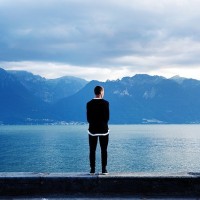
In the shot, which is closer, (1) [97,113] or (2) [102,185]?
(2) [102,185]

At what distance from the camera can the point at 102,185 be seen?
25.5ft

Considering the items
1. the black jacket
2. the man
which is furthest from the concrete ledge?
the black jacket

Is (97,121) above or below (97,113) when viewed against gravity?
below

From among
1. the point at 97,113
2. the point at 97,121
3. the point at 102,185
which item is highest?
the point at 97,113

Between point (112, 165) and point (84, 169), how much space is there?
21.4ft

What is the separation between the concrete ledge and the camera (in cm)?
773

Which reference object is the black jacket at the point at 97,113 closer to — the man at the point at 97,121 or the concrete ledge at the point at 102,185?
the man at the point at 97,121

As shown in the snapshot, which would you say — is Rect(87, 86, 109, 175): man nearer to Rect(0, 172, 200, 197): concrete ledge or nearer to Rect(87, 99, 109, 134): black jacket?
Rect(87, 99, 109, 134): black jacket

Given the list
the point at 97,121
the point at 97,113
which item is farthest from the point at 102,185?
the point at 97,113

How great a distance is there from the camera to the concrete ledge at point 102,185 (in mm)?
7727

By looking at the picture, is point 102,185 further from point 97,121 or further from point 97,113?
point 97,113

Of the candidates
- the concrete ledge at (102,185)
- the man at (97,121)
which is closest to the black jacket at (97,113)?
the man at (97,121)

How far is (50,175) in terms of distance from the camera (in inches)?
312

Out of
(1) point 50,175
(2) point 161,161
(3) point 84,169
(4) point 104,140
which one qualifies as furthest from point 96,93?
(2) point 161,161
